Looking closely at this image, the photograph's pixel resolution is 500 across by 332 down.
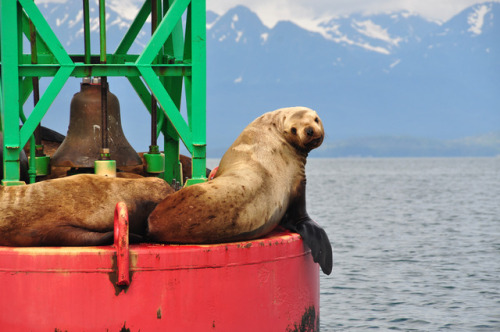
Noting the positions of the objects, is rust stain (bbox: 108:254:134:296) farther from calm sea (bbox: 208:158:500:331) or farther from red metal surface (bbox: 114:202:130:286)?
calm sea (bbox: 208:158:500:331)

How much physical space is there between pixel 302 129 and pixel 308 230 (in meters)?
0.82

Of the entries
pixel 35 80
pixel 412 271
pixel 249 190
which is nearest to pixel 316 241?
pixel 249 190

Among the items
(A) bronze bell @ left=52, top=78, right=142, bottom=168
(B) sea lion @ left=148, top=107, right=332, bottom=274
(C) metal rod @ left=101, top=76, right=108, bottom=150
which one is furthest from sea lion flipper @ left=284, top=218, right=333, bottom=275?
(A) bronze bell @ left=52, top=78, right=142, bottom=168

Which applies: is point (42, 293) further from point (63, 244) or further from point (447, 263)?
point (447, 263)

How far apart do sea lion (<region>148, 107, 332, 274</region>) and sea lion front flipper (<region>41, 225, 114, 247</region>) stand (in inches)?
13.9

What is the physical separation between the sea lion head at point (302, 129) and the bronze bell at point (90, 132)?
154 centimetres

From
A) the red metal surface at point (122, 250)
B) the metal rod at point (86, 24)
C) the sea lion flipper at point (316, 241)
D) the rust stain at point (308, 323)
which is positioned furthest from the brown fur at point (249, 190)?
the metal rod at point (86, 24)

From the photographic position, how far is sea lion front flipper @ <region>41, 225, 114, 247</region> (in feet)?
20.4

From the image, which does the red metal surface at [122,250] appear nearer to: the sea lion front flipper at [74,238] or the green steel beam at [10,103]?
the sea lion front flipper at [74,238]

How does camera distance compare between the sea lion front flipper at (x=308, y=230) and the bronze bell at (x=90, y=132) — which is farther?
the bronze bell at (x=90, y=132)

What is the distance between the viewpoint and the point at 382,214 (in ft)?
113

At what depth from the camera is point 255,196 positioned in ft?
21.8

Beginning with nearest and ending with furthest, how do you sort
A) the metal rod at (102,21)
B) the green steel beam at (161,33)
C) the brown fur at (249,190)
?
the brown fur at (249,190)
the green steel beam at (161,33)
the metal rod at (102,21)

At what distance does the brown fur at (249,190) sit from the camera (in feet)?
20.9
